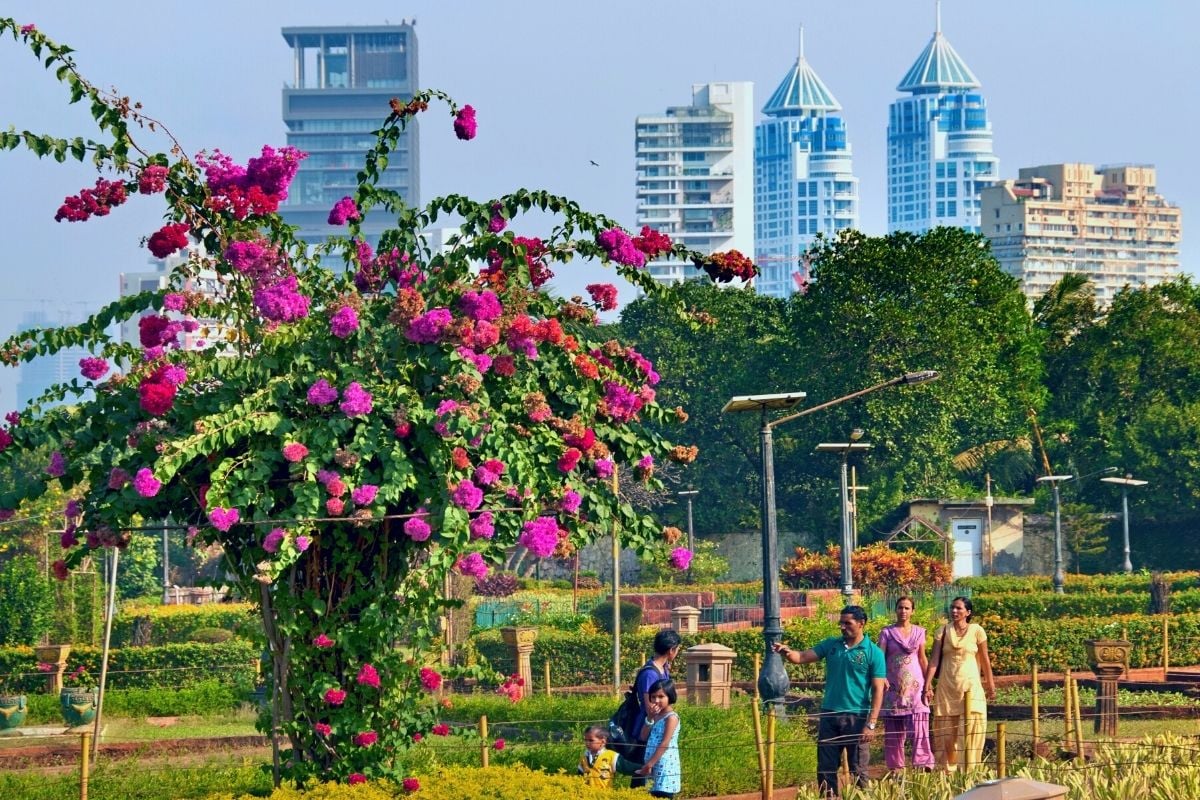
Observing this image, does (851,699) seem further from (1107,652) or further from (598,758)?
(1107,652)

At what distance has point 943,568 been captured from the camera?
54375 millimetres

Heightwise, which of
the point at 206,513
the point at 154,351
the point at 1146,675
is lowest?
the point at 1146,675

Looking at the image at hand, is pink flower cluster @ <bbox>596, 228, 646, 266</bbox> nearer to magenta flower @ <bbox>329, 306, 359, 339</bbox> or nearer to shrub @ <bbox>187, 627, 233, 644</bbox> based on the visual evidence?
magenta flower @ <bbox>329, 306, 359, 339</bbox>

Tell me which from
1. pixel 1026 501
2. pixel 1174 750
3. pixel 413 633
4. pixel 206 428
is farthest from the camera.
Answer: pixel 1026 501

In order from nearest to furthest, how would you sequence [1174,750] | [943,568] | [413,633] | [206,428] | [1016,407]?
[206,428] < [413,633] < [1174,750] < [943,568] < [1016,407]

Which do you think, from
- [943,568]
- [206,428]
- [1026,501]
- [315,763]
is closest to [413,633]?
[315,763]

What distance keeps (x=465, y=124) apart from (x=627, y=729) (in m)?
4.69

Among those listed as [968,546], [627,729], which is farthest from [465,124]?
[968,546]

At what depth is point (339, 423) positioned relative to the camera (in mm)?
14281

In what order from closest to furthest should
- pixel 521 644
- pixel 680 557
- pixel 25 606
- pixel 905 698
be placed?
pixel 680 557 < pixel 905 698 < pixel 521 644 < pixel 25 606

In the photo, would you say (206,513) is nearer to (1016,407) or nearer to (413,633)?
(413,633)

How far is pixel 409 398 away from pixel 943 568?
4155 centimetres

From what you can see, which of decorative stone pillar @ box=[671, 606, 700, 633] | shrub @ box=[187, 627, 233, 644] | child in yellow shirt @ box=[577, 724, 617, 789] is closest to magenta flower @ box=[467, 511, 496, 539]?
child in yellow shirt @ box=[577, 724, 617, 789]

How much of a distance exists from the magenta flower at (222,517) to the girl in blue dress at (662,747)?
3.45m
